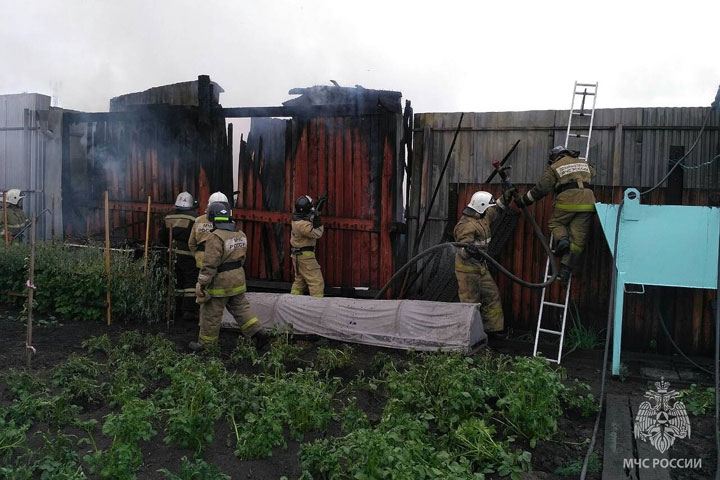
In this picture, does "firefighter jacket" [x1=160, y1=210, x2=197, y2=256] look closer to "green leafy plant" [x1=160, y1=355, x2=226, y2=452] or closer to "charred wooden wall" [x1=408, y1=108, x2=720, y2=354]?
"charred wooden wall" [x1=408, y1=108, x2=720, y2=354]

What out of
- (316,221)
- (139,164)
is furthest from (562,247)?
(139,164)

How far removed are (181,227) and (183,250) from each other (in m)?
0.37

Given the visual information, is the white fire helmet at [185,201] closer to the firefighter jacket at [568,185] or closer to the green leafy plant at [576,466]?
the firefighter jacket at [568,185]

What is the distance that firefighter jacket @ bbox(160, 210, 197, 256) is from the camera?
31.4ft

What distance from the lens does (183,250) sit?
31.8ft

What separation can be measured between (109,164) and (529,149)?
23.8 ft

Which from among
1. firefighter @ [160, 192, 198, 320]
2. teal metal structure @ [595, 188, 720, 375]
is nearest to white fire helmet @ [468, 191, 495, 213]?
teal metal structure @ [595, 188, 720, 375]

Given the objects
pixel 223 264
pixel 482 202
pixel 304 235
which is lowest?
pixel 223 264

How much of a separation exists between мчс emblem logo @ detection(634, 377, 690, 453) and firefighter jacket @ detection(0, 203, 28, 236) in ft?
35.3

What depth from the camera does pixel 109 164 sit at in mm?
11336

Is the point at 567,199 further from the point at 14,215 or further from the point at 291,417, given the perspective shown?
the point at 14,215

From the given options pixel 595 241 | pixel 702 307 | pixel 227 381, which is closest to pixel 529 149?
pixel 595 241

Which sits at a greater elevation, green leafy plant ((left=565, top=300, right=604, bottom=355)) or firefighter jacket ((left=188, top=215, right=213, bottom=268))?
firefighter jacket ((left=188, top=215, right=213, bottom=268))

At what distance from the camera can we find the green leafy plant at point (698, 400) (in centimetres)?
581
